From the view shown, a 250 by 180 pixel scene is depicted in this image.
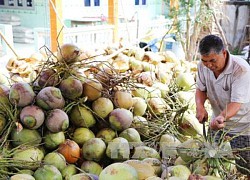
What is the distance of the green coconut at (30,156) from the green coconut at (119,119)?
0.42 metres

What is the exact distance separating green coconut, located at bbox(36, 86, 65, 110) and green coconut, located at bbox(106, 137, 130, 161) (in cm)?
33

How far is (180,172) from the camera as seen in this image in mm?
1315

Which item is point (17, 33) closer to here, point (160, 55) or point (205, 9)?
point (205, 9)

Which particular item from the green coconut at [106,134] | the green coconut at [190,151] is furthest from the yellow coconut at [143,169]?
the green coconut at [106,134]

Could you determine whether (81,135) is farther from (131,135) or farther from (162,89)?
(162,89)

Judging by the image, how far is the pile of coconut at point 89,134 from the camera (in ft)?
4.43

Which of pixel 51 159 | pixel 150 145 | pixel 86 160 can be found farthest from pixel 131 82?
pixel 51 159

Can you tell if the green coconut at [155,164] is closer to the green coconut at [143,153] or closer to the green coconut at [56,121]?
the green coconut at [143,153]

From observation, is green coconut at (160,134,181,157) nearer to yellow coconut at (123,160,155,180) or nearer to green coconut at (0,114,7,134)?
yellow coconut at (123,160,155,180)

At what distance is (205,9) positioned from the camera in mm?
6844

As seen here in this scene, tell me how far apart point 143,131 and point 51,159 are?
23.9 inches

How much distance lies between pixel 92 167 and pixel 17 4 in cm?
933

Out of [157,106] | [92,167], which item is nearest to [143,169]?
[92,167]

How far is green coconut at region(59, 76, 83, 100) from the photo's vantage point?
5.84 feet
